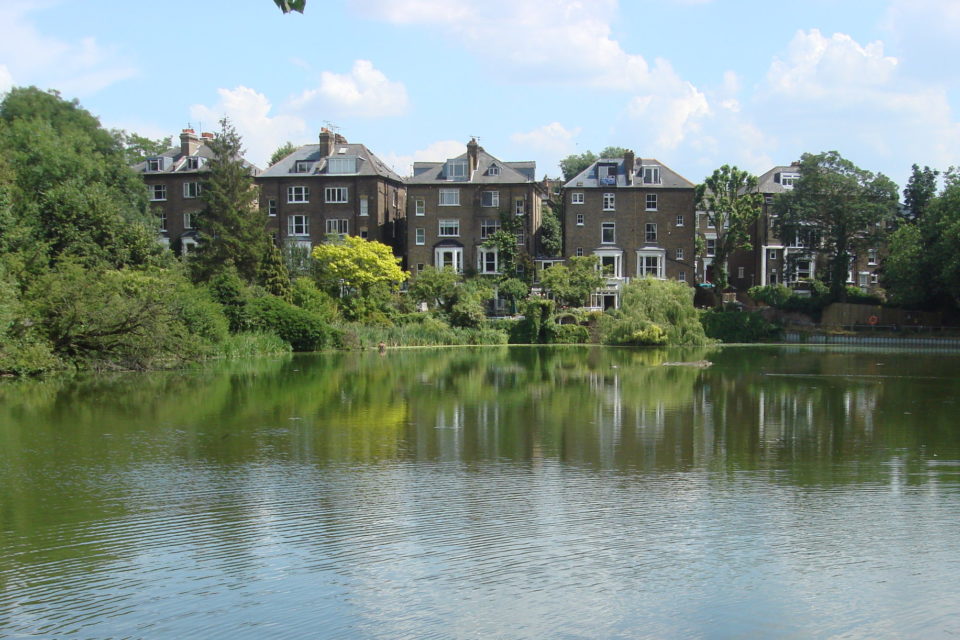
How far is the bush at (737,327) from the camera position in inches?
2507

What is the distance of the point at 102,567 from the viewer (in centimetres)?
1077

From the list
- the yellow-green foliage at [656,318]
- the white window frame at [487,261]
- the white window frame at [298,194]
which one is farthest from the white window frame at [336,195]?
the yellow-green foliage at [656,318]

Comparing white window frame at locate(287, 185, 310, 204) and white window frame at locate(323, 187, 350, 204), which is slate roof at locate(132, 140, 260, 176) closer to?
white window frame at locate(287, 185, 310, 204)

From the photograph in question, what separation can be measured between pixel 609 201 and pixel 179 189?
1340 inches

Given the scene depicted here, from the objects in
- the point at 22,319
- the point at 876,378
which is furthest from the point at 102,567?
the point at 876,378

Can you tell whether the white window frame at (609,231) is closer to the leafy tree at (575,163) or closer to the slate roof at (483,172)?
the slate roof at (483,172)

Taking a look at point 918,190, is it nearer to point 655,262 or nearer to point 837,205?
point 837,205

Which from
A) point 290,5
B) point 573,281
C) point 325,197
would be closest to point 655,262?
point 573,281

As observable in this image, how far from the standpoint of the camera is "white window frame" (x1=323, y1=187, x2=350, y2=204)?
233ft

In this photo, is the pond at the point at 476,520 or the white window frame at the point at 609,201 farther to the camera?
the white window frame at the point at 609,201

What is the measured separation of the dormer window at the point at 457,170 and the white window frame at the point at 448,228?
3.38 meters

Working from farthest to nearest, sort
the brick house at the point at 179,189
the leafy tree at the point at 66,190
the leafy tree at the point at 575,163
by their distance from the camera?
the leafy tree at the point at 575,163 → the brick house at the point at 179,189 → the leafy tree at the point at 66,190

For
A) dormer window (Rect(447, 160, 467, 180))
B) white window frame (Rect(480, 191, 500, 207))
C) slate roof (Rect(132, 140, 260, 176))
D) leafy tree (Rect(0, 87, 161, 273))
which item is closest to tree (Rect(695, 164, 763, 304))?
white window frame (Rect(480, 191, 500, 207))

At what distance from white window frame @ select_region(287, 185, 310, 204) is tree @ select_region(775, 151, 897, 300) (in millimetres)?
35963
